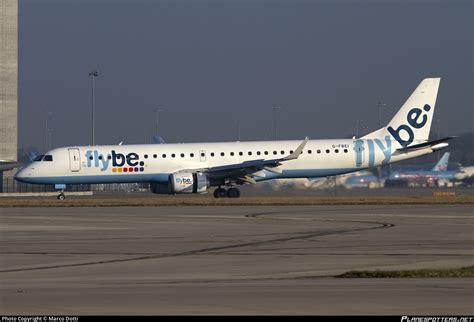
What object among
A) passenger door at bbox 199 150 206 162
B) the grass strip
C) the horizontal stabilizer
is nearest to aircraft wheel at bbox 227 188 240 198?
passenger door at bbox 199 150 206 162

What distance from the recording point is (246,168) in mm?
59844

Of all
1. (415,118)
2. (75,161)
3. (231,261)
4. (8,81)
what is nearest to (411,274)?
(231,261)

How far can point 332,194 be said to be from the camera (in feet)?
228

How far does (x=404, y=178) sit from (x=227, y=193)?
2684cm

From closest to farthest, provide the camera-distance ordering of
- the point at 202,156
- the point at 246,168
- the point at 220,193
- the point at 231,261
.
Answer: the point at 231,261
the point at 246,168
the point at 202,156
the point at 220,193

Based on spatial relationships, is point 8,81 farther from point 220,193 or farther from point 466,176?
point 220,193

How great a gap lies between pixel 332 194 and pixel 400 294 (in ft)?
176

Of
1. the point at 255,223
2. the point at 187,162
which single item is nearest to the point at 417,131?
the point at 187,162

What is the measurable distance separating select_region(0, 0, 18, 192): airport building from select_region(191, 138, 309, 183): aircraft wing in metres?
46.8

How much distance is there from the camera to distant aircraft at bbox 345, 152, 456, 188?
74.1 meters

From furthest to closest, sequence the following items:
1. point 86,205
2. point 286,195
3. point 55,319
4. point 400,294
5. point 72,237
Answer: point 286,195 < point 86,205 < point 72,237 < point 400,294 < point 55,319

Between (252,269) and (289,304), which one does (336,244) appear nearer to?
(252,269)

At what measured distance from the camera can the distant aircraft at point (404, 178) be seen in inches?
2918

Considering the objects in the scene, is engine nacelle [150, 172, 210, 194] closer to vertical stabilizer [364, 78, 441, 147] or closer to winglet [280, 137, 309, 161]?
winglet [280, 137, 309, 161]
